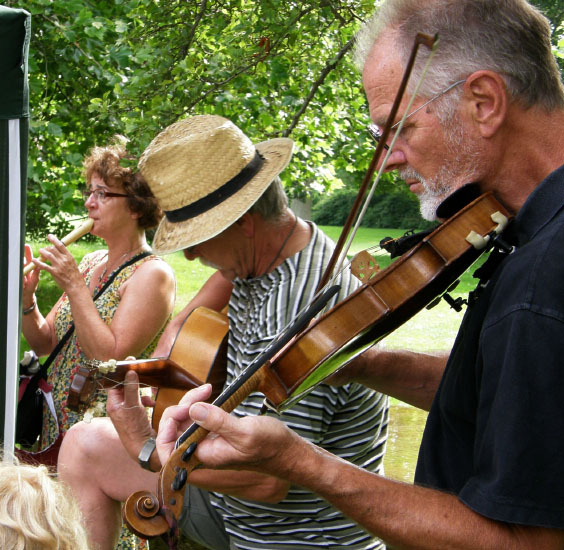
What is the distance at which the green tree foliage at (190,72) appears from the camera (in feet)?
13.5

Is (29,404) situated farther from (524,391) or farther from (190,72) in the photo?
(524,391)

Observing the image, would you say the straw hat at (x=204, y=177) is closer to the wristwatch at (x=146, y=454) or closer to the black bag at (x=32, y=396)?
the wristwatch at (x=146, y=454)

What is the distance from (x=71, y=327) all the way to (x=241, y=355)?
1308 millimetres

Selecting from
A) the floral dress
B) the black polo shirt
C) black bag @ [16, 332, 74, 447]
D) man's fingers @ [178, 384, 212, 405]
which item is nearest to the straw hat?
the floral dress

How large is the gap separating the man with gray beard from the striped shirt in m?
0.62

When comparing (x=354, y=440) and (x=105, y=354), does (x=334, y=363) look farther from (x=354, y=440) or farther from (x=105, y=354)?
(x=105, y=354)

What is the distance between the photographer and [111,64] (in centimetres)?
502

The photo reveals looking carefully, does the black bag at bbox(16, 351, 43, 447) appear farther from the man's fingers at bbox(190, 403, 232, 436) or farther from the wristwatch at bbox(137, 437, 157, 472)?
the man's fingers at bbox(190, 403, 232, 436)

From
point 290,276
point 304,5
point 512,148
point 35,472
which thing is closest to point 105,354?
point 290,276

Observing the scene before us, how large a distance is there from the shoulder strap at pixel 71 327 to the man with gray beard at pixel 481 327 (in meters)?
1.92

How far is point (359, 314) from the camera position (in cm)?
142

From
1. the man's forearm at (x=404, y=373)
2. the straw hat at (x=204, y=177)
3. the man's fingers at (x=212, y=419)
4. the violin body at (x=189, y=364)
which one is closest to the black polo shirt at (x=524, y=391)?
the man's fingers at (x=212, y=419)

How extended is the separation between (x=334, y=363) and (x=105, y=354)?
1748 millimetres

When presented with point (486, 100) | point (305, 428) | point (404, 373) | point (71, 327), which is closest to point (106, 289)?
point (71, 327)
